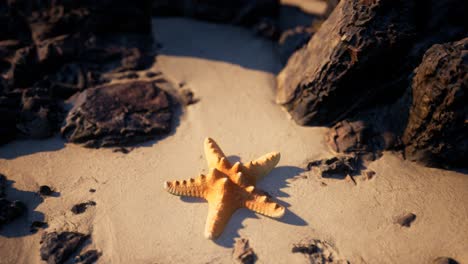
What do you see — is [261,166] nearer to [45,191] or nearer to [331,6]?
[45,191]

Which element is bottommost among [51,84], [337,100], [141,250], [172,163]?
[141,250]

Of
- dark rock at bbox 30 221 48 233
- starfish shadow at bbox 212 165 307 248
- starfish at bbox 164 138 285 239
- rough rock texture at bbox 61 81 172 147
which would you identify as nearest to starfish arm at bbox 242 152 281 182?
starfish at bbox 164 138 285 239

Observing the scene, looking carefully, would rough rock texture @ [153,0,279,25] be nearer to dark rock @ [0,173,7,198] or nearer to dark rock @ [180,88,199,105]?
dark rock @ [180,88,199,105]

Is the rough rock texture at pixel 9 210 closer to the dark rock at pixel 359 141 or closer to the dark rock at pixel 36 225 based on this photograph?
the dark rock at pixel 36 225

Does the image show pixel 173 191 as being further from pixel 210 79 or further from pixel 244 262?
pixel 210 79

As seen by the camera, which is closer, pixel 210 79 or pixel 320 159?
pixel 320 159

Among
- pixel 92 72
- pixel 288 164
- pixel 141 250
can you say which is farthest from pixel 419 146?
pixel 92 72
